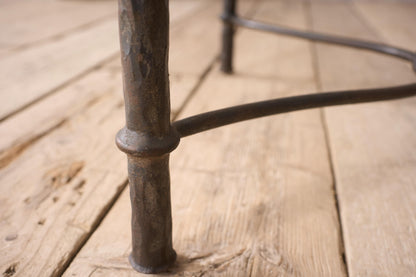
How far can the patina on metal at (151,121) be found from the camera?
0.29 meters

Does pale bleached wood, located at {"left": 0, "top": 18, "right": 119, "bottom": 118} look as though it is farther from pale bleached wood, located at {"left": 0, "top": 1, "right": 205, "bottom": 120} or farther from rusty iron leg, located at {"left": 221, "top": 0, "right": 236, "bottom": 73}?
rusty iron leg, located at {"left": 221, "top": 0, "right": 236, "bottom": 73}

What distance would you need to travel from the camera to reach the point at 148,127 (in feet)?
1.05

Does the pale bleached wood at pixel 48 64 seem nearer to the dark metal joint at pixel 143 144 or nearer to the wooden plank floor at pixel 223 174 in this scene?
the wooden plank floor at pixel 223 174

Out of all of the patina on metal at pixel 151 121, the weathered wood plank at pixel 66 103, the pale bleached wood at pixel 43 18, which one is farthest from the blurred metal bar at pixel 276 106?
the pale bleached wood at pixel 43 18

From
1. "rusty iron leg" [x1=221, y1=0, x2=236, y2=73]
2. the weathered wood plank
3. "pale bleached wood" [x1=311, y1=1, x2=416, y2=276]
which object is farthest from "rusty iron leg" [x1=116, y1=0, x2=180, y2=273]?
"rusty iron leg" [x1=221, y1=0, x2=236, y2=73]

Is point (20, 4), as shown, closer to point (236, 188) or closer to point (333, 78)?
point (333, 78)

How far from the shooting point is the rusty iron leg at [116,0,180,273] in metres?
0.29

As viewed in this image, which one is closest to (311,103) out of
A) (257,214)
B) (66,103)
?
(257,214)

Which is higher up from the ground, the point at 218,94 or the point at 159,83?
the point at 159,83

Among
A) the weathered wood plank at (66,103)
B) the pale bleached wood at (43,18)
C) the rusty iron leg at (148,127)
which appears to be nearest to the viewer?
the rusty iron leg at (148,127)

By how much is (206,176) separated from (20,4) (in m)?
1.92

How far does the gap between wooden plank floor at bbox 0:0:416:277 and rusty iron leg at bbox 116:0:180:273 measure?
0.05 metres

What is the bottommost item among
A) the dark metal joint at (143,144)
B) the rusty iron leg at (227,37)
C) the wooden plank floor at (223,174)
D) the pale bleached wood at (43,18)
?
the pale bleached wood at (43,18)

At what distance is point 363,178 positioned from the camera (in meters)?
0.57
